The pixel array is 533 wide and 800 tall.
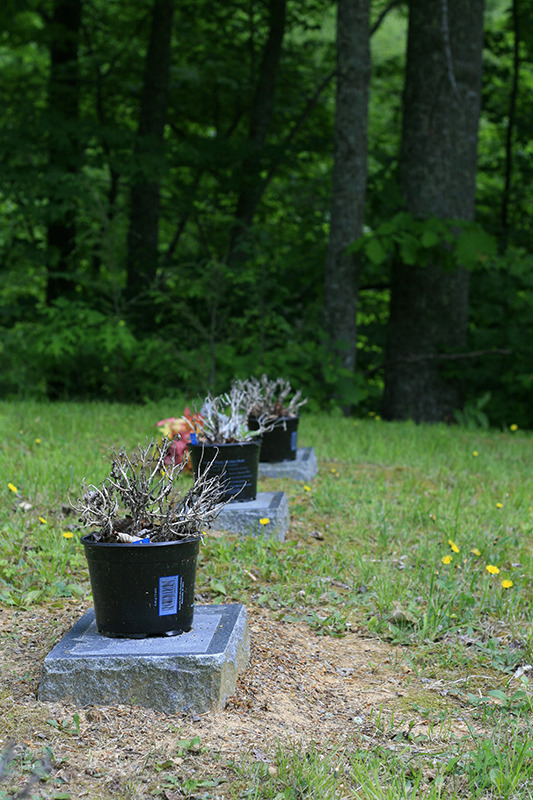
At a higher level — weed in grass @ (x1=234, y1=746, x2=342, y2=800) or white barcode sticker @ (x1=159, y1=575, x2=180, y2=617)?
white barcode sticker @ (x1=159, y1=575, x2=180, y2=617)

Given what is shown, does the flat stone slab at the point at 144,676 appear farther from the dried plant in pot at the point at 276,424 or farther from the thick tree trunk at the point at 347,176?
the thick tree trunk at the point at 347,176

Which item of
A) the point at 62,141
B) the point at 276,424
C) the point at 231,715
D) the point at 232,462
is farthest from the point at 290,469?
the point at 62,141

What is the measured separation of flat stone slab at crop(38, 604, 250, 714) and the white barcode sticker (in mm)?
104

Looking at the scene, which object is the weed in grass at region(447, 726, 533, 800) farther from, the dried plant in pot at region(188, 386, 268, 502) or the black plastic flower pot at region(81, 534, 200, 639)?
the dried plant in pot at region(188, 386, 268, 502)

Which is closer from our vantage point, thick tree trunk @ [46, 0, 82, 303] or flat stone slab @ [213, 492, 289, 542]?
flat stone slab @ [213, 492, 289, 542]

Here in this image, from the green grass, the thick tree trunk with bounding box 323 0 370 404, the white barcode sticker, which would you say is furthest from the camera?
the thick tree trunk with bounding box 323 0 370 404

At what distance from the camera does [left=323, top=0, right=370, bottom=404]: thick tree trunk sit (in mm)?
7793

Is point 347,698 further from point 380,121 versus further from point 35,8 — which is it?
point 380,121

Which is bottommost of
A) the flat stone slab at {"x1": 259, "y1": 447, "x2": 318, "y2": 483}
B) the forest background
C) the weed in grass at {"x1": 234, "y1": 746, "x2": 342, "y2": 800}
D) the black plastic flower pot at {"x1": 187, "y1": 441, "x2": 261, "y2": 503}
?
the weed in grass at {"x1": 234, "y1": 746, "x2": 342, "y2": 800}

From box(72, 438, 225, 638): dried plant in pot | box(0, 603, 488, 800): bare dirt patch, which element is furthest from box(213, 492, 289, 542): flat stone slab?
box(72, 438, 225, 638): dried plant in pot

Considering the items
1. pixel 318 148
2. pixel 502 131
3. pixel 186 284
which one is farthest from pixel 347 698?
pixel 502 131

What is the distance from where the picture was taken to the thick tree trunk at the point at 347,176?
7.79 metres

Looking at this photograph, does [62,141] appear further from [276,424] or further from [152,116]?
[276,424]

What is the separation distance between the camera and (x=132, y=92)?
12.7 m
